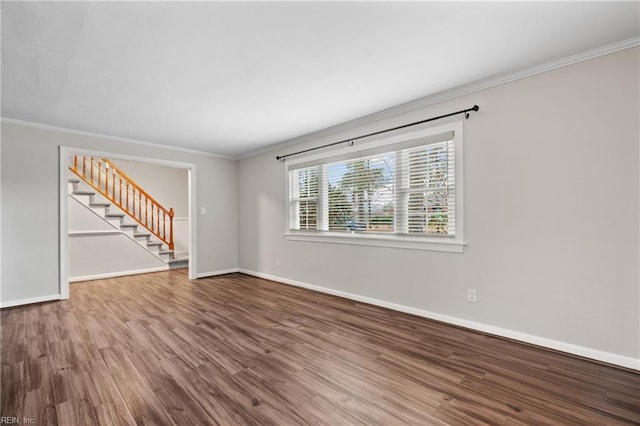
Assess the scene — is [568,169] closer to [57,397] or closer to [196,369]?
[196,369]

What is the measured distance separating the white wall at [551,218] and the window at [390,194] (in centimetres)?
18

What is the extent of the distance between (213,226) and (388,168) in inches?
146

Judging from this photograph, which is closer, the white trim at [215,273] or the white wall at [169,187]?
the white trim at [215,273]

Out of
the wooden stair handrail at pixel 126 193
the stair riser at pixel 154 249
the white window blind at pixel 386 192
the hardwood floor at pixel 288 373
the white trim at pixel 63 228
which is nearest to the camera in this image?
the hardwood floor at pixel 288 373

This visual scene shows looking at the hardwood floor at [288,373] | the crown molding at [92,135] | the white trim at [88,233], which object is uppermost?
the crown molding at [92,135]

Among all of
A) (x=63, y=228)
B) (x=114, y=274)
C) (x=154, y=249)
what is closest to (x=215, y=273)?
(x=154, y=249)

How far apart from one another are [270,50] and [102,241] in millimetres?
5559

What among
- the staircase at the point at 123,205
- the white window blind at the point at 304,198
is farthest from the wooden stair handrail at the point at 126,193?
the white window blind at the point at 304,198

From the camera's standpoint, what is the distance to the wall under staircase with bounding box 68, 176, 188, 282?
5555mm

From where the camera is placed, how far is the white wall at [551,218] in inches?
87.7

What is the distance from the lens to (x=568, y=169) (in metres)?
2.44

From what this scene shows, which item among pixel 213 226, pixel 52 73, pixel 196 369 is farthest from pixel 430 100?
pixel 213 226

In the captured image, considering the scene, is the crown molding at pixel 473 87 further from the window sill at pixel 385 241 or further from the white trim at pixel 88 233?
the white trim at pixel 88 233

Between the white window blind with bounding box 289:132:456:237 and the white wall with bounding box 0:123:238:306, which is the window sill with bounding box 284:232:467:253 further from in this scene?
the white wall with bounding box 0:123:238:306
